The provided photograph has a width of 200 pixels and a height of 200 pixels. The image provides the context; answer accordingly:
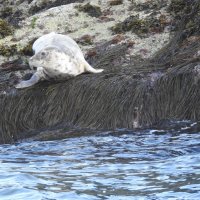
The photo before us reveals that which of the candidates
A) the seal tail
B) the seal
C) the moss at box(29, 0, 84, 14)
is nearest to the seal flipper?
the seal

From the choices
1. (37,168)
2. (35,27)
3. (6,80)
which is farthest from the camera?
(35,27)

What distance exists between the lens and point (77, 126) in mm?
10352

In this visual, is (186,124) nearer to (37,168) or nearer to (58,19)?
(37,168)

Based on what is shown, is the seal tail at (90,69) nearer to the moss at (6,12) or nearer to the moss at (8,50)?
the moss at (8,50)

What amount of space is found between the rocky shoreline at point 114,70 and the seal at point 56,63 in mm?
165

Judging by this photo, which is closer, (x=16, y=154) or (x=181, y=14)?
(x=16, y=154)

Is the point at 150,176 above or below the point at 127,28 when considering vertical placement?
below

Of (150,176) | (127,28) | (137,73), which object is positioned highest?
(127,28)

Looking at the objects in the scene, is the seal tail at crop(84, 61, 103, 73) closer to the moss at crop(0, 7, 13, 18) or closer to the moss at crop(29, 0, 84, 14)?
the moss at crop(29, 0, 84, 14)

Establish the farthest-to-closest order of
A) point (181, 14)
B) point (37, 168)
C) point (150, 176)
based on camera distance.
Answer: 1. point (181, 14)
2. point (37, 168)
3. point (150, 176)

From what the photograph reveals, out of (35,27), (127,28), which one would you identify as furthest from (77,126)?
(35,27)

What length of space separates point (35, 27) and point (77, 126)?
429 cm

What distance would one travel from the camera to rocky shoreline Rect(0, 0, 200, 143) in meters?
10.3

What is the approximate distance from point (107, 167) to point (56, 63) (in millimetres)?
4079
